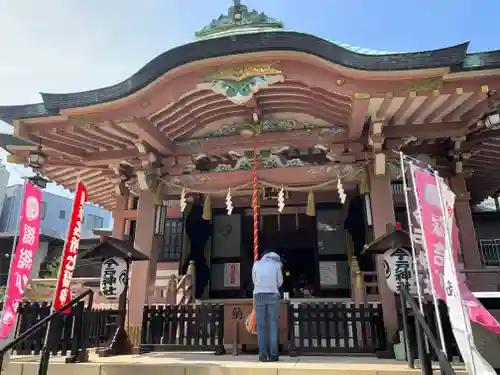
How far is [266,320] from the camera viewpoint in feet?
20.8

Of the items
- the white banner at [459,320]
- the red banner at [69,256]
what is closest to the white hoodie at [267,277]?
the white banner at [459,320]

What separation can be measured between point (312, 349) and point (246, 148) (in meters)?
4.37

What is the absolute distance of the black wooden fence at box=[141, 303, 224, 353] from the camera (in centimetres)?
751

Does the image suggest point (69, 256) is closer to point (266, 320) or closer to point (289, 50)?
point (266, 320)

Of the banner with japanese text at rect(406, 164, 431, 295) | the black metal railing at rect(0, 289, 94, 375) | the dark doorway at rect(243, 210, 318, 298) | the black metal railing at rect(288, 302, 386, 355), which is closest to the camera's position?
the banner with japanese text at rect(406, 164, 431, 295)

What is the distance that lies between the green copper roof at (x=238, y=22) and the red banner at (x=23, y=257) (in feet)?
17.1

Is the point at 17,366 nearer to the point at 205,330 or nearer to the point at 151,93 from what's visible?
the point at 205,330

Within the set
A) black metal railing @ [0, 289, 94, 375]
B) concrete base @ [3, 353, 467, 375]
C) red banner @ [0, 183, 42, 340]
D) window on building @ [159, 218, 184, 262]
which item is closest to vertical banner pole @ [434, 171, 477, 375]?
concrete base @ [3, 353, 467, 375]

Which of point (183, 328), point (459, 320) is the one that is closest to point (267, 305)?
point (183, 328)

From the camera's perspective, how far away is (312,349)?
22.5ft

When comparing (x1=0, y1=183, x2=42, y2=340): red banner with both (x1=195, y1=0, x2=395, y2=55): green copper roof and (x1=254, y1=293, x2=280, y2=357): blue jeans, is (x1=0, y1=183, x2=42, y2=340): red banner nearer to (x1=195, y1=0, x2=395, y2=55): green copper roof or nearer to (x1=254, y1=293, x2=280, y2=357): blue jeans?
(x1=254, y1=293, x2=280, y2=357): blue jeans

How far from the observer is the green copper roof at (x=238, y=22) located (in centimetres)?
907

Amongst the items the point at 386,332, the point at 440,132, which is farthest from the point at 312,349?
the point at 440,132

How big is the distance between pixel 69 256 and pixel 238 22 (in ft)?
21.5
